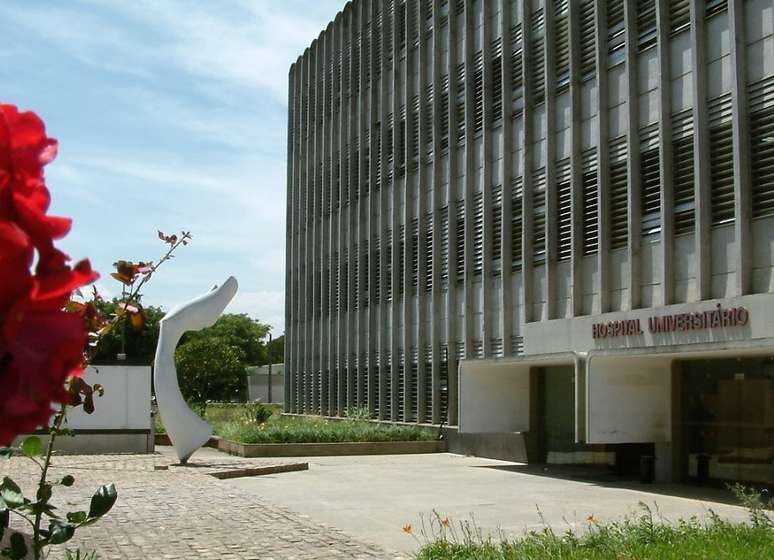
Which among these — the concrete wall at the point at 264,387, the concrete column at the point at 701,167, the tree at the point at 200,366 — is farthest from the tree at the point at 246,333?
the concrete column at the point at 701,167

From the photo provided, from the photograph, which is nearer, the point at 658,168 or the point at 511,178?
the point at 658,168

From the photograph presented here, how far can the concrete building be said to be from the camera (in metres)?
21.2

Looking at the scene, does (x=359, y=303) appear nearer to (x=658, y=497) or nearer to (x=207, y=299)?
(x=207, y=299)

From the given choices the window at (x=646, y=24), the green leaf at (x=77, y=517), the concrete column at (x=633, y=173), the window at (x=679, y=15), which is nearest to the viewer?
the green leaf at (x=77, y=517)

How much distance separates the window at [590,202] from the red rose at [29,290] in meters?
25.5

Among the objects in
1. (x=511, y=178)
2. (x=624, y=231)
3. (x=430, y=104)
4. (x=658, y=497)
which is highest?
(x=430, y=104)

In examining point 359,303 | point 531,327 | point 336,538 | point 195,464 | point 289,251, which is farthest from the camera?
point 289,251

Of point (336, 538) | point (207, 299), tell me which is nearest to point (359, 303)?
point (207, 299)

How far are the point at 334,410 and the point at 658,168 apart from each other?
83.3 ft

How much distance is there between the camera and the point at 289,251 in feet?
180

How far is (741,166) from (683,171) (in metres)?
2.26

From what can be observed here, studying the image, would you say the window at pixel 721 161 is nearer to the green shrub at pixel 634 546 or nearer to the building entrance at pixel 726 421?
the building entrance at pixel 726 421

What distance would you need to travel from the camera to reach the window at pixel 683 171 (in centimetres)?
2282

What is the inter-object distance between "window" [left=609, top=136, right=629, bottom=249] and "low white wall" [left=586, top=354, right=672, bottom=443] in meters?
3.60
